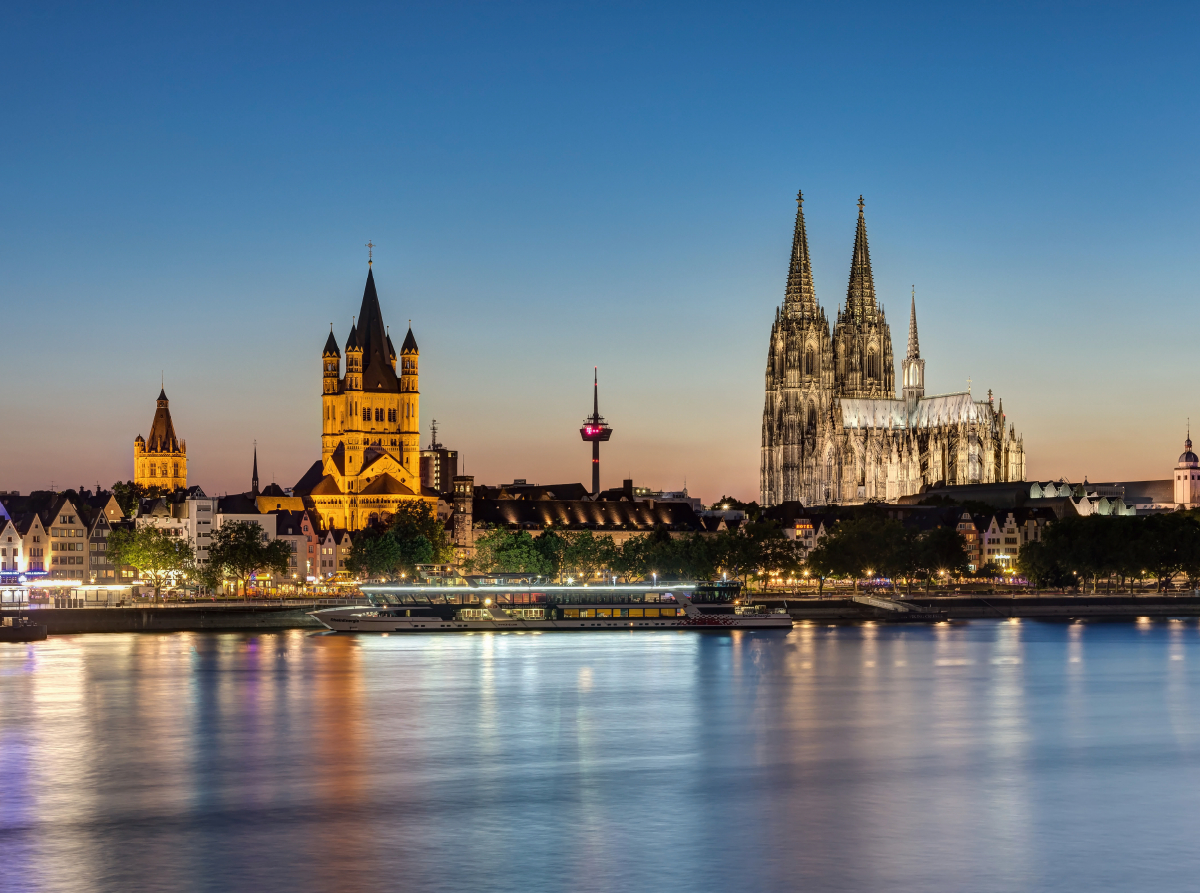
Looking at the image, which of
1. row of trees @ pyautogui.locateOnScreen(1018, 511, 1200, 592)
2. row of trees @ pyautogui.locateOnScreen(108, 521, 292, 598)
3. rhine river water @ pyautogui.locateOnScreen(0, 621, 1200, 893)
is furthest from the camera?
row of trees @ pyautogui.locateOnScreen(1018, 511, 1200, 592)

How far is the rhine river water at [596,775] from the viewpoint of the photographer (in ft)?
98.3

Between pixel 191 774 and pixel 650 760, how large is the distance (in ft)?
37.3

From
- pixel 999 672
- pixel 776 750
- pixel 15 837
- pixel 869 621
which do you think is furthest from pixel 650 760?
pixel 869 621

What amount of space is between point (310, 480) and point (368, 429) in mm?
10979

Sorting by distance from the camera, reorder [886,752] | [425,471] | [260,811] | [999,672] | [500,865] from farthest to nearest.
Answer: [425,471]
[999,672]
[886,752]
[260,811]
[500,865]

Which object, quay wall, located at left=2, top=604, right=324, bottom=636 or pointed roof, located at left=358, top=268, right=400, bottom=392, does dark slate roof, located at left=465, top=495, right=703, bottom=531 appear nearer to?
pointed roof, located at left=358, top=268, right=400, bottom=392

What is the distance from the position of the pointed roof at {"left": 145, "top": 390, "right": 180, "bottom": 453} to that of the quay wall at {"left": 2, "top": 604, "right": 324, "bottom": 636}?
69.7m

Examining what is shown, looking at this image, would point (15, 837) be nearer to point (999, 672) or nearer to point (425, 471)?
→ point (999, 672)

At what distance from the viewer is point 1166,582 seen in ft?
453

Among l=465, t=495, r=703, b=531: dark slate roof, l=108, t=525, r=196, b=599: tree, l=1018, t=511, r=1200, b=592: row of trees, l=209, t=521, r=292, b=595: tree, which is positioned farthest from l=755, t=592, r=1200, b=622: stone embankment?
l=465, t=495, r=703, b=531: dark slate roof

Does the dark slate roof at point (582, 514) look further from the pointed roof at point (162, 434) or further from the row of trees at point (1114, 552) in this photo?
the row of trees at point (1114, 552)

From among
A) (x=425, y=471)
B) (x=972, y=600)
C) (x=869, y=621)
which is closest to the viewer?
(x=869, y=621)

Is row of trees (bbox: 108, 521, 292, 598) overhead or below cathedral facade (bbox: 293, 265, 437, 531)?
below

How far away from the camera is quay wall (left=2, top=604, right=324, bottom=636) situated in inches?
3935
